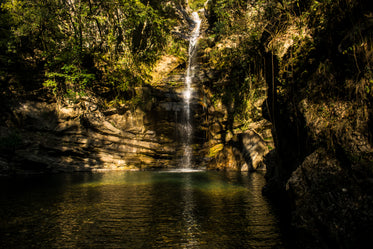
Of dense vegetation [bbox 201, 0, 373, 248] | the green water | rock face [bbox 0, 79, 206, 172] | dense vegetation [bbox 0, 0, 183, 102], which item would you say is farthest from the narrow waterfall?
dense vegetation [bbox 201, 0, 373, 248]

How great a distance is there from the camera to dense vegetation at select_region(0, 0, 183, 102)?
17125 mm

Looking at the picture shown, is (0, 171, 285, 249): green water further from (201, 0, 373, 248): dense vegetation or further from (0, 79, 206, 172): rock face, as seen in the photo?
(0, 79, 206, 172): rock face

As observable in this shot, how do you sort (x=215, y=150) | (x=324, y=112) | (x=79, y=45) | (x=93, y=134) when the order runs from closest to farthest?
1. (x=324, y=112)
2. (x=93, y=134)
3. (x=79, y=45)
4. (x=215, y=150)

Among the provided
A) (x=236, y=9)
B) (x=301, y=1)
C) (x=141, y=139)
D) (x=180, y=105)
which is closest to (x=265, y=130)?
(x=180, y=105)

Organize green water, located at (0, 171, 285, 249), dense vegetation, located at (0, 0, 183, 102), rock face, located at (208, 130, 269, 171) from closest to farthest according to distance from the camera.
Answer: green water, located at (0, 171, 285, 249)
rock face, located at (208, 130, 269, 171)
dense vegetation, located at (0, 0, 183, 102)

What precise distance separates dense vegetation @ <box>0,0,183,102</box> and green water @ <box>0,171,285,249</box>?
12.9 metres

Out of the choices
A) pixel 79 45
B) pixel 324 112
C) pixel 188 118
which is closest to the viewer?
pixel 324 112

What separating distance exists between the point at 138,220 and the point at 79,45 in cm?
1919

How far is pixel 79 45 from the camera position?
19.4 meters

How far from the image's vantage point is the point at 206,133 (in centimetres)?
2136

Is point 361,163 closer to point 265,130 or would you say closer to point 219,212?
point 219,212

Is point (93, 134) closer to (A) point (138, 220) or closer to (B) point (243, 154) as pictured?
(B) point (243, 154)

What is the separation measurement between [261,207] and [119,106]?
16602 mm

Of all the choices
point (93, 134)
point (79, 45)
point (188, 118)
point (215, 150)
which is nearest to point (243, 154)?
point (215, 150)
